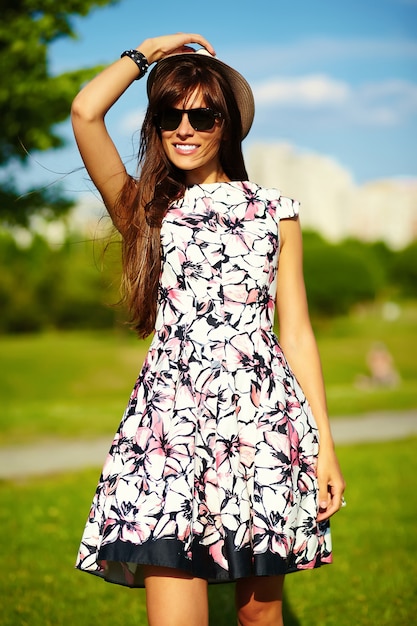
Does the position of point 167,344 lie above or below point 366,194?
below

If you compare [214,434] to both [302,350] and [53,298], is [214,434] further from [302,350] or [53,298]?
[53,298]

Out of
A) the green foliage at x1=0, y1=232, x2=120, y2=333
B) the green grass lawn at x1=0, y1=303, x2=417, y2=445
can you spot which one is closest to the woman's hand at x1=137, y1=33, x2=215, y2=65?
the green grass lawn at x1=0, y1=303, x2=417, y2=445

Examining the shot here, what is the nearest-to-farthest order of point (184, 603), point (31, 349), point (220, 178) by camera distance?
1. point (184, 603)
2. point (220, 178)
3. point (31, 349)

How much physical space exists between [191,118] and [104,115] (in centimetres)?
32

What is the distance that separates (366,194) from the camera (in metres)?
119

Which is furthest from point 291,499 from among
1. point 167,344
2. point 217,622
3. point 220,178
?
point 217,622

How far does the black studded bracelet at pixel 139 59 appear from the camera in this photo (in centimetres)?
289

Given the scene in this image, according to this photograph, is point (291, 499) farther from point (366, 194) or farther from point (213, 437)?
point (366, 194)

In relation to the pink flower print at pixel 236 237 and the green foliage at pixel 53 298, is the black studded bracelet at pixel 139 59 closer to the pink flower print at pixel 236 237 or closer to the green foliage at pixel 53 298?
the pink flower print at pixel 236 237

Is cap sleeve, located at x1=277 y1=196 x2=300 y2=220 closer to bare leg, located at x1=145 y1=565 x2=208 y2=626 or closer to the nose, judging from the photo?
the nose

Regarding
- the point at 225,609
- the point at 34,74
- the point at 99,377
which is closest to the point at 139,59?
the point at 225,609

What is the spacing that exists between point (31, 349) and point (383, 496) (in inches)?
883

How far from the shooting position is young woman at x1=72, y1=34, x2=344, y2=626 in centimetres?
261

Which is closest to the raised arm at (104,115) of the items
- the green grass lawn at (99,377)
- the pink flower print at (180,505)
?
the pink flower print at (180,505)
